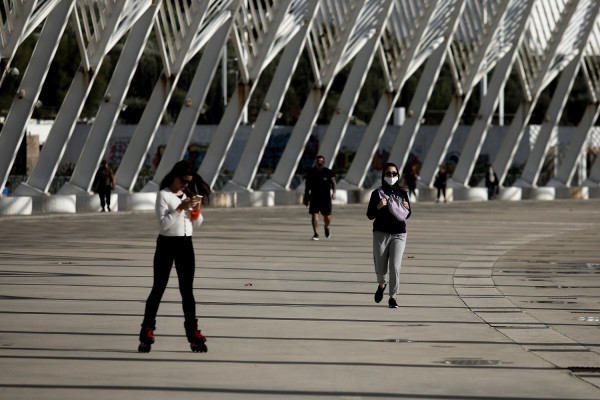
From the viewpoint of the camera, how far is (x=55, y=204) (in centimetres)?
3272

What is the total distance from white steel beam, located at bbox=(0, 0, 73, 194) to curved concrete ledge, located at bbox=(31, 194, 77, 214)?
2.74m

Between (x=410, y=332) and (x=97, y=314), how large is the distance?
2.78 m

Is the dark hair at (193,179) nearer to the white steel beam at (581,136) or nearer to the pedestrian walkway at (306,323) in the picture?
the pedestrian walkway at (306,323)

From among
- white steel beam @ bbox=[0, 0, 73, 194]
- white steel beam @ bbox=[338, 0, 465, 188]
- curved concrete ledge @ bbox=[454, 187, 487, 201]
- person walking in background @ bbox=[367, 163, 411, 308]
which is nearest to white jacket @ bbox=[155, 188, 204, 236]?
person walking in background @ bbox=[367, 163, 411, 308]

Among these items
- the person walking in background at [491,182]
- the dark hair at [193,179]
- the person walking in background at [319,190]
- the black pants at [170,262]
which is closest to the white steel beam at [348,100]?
the person walking in background at [491,182]

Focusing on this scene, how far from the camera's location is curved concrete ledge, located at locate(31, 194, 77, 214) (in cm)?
3222

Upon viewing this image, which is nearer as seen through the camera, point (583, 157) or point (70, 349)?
point (70, 349)

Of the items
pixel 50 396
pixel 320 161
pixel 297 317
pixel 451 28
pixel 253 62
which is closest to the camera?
pixel 50 396

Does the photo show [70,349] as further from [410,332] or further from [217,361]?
[410,332]

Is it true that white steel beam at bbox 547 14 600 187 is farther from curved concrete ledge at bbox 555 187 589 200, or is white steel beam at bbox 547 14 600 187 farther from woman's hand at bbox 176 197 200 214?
woman's hand at bbox 176 197 200 214

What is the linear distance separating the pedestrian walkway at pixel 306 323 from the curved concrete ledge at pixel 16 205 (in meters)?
8.35

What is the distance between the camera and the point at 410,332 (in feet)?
34.7

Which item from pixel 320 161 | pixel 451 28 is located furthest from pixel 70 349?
pixel 451 28

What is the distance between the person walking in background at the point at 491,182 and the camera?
159 feet
